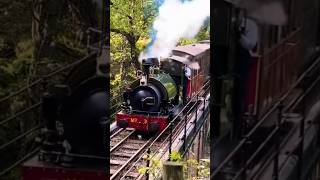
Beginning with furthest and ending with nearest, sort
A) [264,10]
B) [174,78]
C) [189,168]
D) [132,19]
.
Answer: [174,78] < [132,19] < [189,168] < [264,10]

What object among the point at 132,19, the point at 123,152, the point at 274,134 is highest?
the point at 132,19

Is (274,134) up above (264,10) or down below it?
below

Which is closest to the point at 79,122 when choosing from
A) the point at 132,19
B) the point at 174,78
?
the point at 132,19

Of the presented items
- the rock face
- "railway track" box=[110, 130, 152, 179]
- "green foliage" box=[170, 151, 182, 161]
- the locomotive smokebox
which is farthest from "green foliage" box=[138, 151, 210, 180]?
the rock face

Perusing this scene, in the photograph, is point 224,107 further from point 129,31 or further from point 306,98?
point 129,31

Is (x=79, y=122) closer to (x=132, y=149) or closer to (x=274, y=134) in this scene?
(x=132, y=149)

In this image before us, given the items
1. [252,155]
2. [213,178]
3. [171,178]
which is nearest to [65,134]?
[171,178]

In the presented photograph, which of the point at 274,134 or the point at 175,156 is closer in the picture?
the point at 274,134

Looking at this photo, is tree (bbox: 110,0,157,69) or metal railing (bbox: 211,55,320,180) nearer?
metal railing (bbox: 211,55,320,180)

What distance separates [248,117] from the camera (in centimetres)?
128

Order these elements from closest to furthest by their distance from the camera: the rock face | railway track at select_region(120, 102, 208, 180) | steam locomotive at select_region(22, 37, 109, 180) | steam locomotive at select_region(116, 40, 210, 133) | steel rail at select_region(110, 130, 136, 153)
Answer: the rock face
steam locomotive at select_region(22, 37, 109, 180)
steam locomotive at select_region(116, 40, 210, 133)
railway track at select_region(120, 102, 208, 180)
steel rail at select_region(110, 130, 136, 153)

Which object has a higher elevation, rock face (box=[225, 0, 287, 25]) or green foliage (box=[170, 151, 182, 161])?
rock face (box=[225, 0, 287, 25])

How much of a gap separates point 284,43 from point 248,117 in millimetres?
256

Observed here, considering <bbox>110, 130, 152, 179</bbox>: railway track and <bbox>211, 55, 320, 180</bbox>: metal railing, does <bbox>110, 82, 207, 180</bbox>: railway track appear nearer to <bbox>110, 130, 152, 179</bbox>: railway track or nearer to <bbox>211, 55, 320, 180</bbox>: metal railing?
<bbox>110, 130, 152, 179</bbox>: railway track
